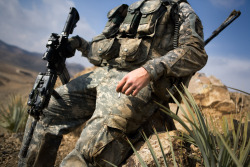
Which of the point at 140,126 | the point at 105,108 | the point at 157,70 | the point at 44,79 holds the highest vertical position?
the point at 44,79

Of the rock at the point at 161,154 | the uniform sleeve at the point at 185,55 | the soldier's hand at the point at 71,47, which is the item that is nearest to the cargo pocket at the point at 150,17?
the uniform sleeve at the point at 185,55

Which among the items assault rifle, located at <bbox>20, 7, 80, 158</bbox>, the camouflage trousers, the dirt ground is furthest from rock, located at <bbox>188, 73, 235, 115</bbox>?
assault rifle, located at <bbox>20, 7, 80, 158</bbox>

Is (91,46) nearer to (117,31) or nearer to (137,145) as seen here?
(117,31)

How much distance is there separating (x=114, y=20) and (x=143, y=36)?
53 cm

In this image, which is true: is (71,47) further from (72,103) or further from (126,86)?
(126,86)

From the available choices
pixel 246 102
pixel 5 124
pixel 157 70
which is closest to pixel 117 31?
pixel 157 70

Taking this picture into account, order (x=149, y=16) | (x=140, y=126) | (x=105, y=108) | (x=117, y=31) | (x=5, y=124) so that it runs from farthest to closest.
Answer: (x=5, y=124), (x=117, y=31), (x=149, y=16), (x=140, y=126), (x=105, y=108)

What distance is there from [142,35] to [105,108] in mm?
744

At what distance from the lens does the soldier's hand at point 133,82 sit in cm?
107

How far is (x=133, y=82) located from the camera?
1.07m

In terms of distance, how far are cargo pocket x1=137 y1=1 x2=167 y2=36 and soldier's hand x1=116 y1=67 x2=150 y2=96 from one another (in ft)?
1.80

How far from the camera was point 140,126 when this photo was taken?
4.71 ft

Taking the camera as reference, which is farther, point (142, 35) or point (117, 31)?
point (117, 31)

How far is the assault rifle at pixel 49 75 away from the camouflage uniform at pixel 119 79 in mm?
98
